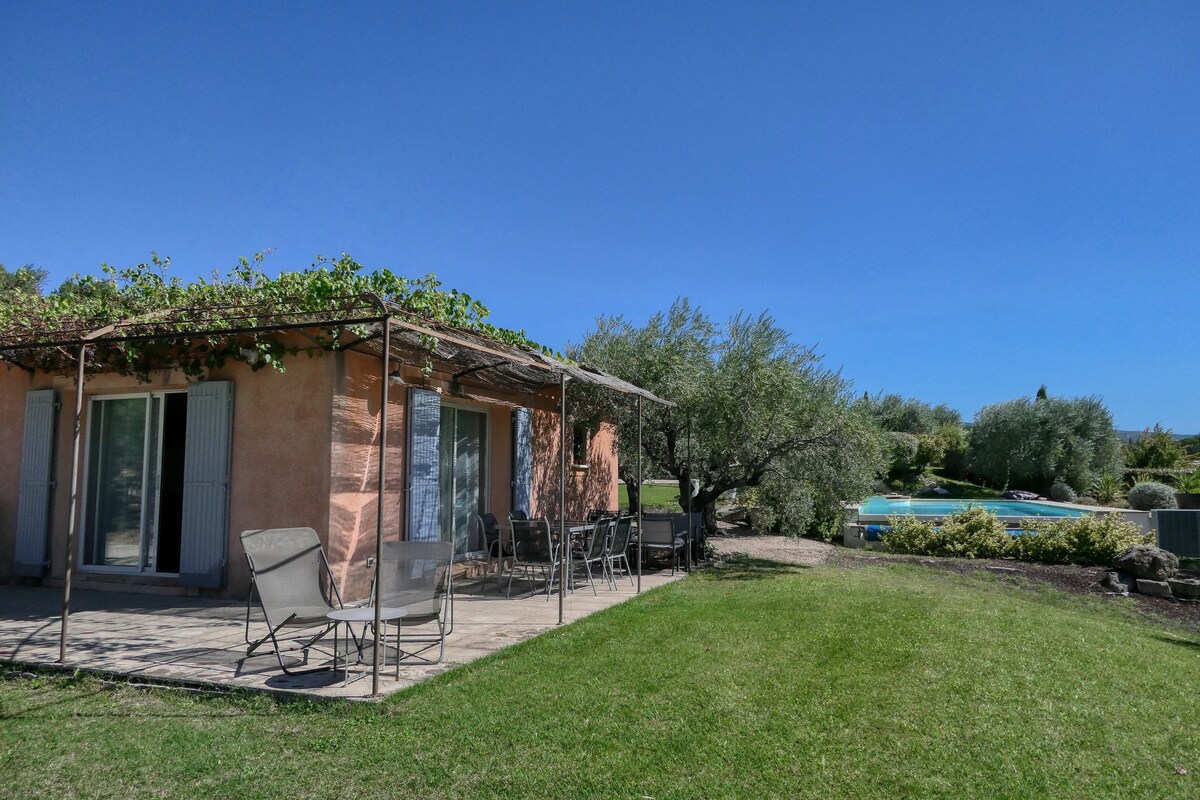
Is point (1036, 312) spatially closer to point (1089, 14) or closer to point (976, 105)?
point (976, 105)

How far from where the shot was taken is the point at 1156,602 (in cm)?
988

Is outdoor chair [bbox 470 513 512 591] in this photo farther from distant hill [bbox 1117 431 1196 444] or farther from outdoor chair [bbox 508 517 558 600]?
distant hill [bbox 1117 431 1196 444]

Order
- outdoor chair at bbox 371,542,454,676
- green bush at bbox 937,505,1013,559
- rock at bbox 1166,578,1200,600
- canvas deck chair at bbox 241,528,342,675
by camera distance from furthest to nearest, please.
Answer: green bush at bbox 937,505,1013,559
rock at bbox 1166,578,1200,600
outdoor chair at bbox 371,542,454,676
canvas deck chair at bbox 241,528,342,675

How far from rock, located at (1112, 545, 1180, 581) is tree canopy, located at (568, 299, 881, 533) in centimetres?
413

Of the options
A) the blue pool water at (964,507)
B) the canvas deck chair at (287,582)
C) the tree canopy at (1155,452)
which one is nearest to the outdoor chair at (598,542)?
the canvas deck chair at (287,582)

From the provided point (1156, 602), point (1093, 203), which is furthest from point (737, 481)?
point (1093, 203)

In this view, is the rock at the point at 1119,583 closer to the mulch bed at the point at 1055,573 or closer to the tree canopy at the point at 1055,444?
the mulch bed at the point at 1055,573

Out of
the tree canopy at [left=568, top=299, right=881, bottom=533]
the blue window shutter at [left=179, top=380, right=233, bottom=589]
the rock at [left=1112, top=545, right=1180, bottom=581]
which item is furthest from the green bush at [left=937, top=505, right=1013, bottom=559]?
the blue window shutter at [left=179, top=380, right=233, bottom=589]

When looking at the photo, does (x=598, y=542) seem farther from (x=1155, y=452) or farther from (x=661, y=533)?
(x=1155, y=452)

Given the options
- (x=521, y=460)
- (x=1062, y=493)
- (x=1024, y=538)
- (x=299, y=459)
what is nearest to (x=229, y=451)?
(x=299, y=459)

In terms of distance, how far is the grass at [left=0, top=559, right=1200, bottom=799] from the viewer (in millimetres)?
3221

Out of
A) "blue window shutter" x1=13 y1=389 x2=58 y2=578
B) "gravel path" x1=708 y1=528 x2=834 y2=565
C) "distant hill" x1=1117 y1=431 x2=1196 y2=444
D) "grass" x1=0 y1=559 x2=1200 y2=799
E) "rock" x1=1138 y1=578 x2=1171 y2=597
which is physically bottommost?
"rock" x1=1138 y1=578 x2=1171 y2=597

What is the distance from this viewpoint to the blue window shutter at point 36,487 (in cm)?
824

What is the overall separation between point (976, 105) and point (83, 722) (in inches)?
524
